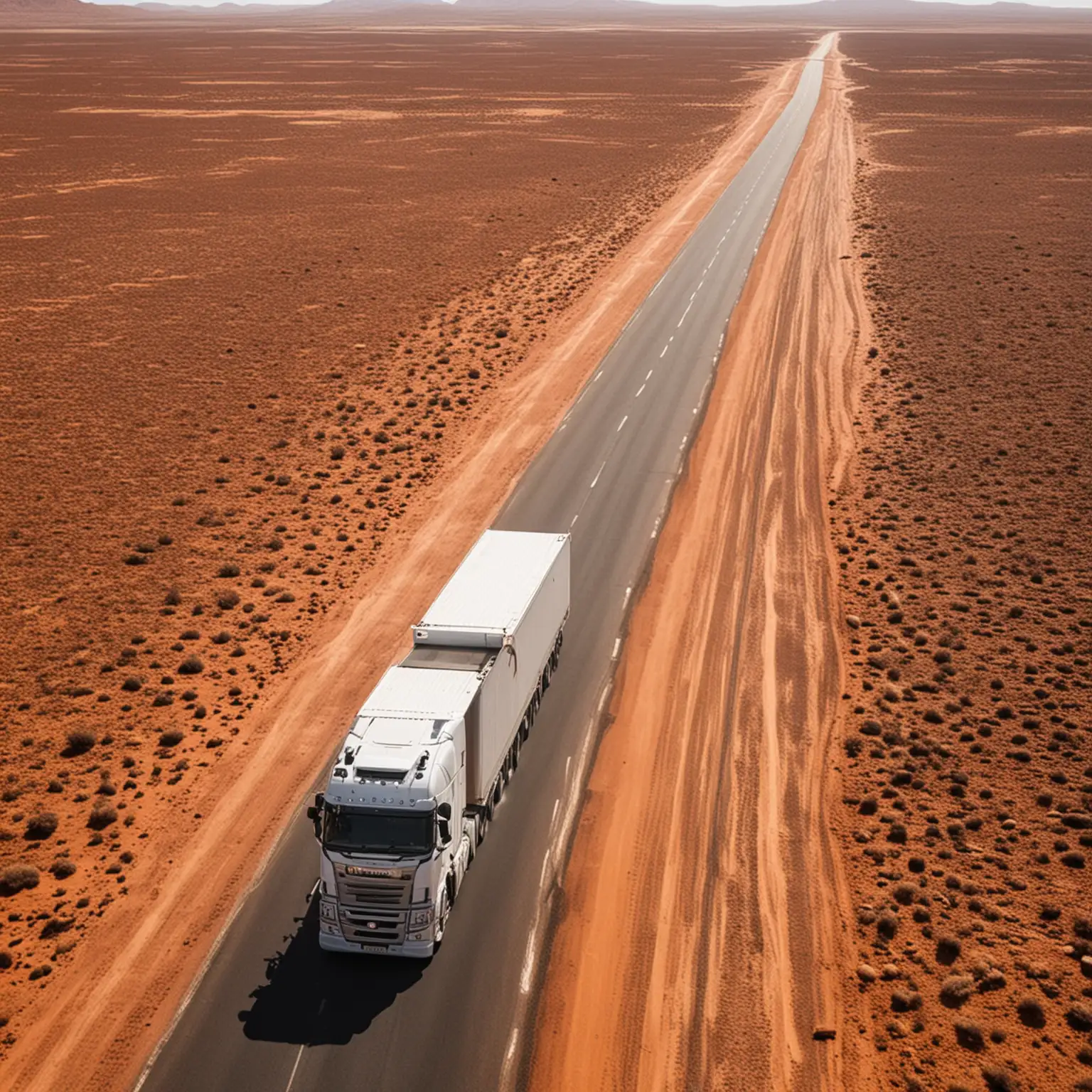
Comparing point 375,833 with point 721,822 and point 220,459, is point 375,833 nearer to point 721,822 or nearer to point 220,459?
point 721,822

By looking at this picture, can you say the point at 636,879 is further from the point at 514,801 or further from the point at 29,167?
the point at 29,167

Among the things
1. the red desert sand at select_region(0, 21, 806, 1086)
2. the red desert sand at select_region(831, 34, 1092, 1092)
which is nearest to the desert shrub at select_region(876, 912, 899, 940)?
the red desert sand at select_region(831, 34, 1092, 1092)

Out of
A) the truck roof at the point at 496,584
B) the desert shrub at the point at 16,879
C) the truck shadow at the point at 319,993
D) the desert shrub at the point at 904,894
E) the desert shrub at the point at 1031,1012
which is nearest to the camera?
the truck shadow at the point at 319,993

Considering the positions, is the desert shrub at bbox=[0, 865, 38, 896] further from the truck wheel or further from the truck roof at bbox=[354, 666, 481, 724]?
the truck wheel

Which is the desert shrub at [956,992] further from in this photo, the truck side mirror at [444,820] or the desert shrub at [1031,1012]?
the truck side mirror at [444,820]

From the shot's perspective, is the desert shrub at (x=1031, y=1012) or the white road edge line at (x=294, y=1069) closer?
the white road edge line at (x=294, y=1069)

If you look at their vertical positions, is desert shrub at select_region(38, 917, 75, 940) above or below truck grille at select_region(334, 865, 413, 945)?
below

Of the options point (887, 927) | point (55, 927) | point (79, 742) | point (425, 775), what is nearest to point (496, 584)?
point (425, 775)

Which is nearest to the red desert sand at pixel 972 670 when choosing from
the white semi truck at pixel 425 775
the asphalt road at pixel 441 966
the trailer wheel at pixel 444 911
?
the asphalt road at pixel 441 966
